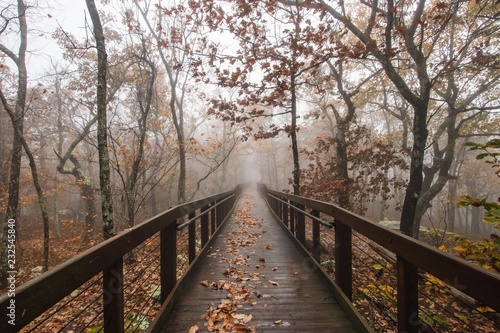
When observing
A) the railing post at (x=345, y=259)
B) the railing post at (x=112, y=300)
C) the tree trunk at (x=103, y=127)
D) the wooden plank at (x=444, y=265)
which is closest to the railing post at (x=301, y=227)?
the railing post at (x=345, y=259)

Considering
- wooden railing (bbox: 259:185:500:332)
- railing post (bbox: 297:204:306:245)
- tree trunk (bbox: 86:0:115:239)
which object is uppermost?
tree trunk (bbox: 86:0:115:239)

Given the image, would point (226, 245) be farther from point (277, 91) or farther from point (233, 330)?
point (277, 91)

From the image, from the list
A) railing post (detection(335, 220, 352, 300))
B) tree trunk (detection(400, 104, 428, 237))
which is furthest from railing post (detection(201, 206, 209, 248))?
tree trunk (detection(400, 104, 428, 237))

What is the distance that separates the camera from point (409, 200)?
840 cm

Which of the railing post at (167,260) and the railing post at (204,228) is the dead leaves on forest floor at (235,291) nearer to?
the railing post at (204,228)

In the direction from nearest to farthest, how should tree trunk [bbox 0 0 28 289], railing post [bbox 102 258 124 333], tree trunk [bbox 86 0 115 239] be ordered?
1. railing post [bbox 102 258 124 333]
2. tree trunk [bbox 86 0 115 239]
3. tree trunk [bbox 0 0 28 289]

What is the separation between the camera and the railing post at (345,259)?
3.18 meters

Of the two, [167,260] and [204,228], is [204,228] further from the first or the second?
[167,260]

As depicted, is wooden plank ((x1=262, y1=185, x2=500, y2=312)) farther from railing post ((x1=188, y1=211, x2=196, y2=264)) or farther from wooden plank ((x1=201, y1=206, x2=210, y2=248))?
wooden plank ((x1=201, y1=206, x2=210, y2=248))

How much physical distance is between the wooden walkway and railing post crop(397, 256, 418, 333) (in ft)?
2.95

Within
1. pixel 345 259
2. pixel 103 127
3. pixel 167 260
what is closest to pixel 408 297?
pixel 345 259

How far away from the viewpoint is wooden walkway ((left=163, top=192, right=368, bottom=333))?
2.84 m

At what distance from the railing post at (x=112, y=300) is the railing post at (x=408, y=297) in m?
2.22

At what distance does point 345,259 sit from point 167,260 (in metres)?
2.21
